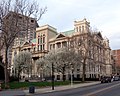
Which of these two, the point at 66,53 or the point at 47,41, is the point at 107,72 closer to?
the point at 47,41

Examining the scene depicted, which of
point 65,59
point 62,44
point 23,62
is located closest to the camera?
point 65,59

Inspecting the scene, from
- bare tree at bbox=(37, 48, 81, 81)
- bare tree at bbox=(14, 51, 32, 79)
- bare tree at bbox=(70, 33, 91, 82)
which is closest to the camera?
bare tree at bbox=(70, 33, 91, 82)

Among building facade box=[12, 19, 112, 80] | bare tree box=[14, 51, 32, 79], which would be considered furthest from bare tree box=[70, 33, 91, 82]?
bare tree box=[14, 51, 32, 79]

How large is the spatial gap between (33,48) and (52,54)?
46358 mm

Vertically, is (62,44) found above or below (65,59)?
above

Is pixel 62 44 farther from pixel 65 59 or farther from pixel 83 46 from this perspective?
pixel 83 46

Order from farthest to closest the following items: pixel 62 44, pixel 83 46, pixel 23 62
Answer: pixel 62 44 → pixel 23 62 → pixel 83 46

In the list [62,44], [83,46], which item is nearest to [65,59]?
[83,46]

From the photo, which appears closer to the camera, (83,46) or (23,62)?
(83,46)

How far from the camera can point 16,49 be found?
449 ft

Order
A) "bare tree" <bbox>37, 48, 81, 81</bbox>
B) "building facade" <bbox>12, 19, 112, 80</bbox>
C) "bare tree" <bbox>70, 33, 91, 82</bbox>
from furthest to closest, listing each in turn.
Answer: "building facade" <bbox>12, 19, 112, 80</bbox>
"bare tree" <bbox>37, 48, 81, 81</bbox>
"bare tree" <bbox>70, 33, 91, 82</bbox>

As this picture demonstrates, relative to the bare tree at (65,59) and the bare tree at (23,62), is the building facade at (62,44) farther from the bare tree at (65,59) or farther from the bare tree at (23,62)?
the bare tree at (65,59)

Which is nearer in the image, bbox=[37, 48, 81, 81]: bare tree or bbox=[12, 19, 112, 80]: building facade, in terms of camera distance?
bbox=[37, 48, 81, 81]: bare tree

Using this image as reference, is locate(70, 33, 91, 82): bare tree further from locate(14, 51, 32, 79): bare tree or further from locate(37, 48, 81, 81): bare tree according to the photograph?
locate(14, 51, 32, 79): bare tree
